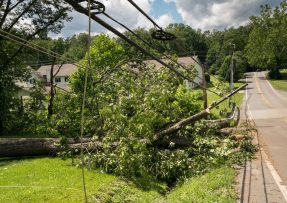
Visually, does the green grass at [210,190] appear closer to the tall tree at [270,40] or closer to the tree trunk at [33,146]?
the tree trunk at [33,146]

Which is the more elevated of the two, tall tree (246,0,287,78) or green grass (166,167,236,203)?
tall tree (246,0,287,78)

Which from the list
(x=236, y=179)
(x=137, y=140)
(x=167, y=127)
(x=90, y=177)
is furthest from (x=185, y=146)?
(x=90, y=177)

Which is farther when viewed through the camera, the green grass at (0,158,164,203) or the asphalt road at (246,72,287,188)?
the asphalt road at (246,72,287,188)

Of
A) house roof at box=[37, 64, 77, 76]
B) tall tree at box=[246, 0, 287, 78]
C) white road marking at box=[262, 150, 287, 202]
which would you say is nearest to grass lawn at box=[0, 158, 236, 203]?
white road marking at box=[262, 150, 287, 202]

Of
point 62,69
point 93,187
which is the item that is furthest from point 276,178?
point 62,69

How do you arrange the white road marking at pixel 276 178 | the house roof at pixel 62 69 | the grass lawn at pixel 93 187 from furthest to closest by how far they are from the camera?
the house roof at pixel 62 69
the white road marking at pixel 276 178
the grass lawn at pixel 93 187

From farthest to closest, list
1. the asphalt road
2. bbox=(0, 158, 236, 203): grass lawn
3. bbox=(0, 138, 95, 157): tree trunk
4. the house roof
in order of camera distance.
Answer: the house roof, bbox=(0, 138, 95, 157): tree trunk, the asphalt road, bbox=(0, 158, 236, 203): grass lawn

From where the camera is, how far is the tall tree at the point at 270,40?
66875mm

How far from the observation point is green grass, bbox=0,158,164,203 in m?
9.26

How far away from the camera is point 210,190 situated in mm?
9531

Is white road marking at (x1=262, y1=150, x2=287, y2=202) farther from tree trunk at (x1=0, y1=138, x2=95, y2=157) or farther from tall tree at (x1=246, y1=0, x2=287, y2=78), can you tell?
tall tree at (x1=246, y1=0, x2=287, y2=78)

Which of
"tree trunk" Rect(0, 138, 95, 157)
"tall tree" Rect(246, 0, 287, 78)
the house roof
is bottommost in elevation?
"tree trunk" Rect(0, 138, 95, 157)

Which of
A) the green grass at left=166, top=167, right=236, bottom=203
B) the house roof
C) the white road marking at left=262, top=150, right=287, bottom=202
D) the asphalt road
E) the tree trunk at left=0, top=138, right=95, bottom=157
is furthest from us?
the house roof

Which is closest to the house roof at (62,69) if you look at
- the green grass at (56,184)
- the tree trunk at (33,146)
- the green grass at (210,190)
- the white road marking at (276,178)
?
the tree trunk at (33,146)
